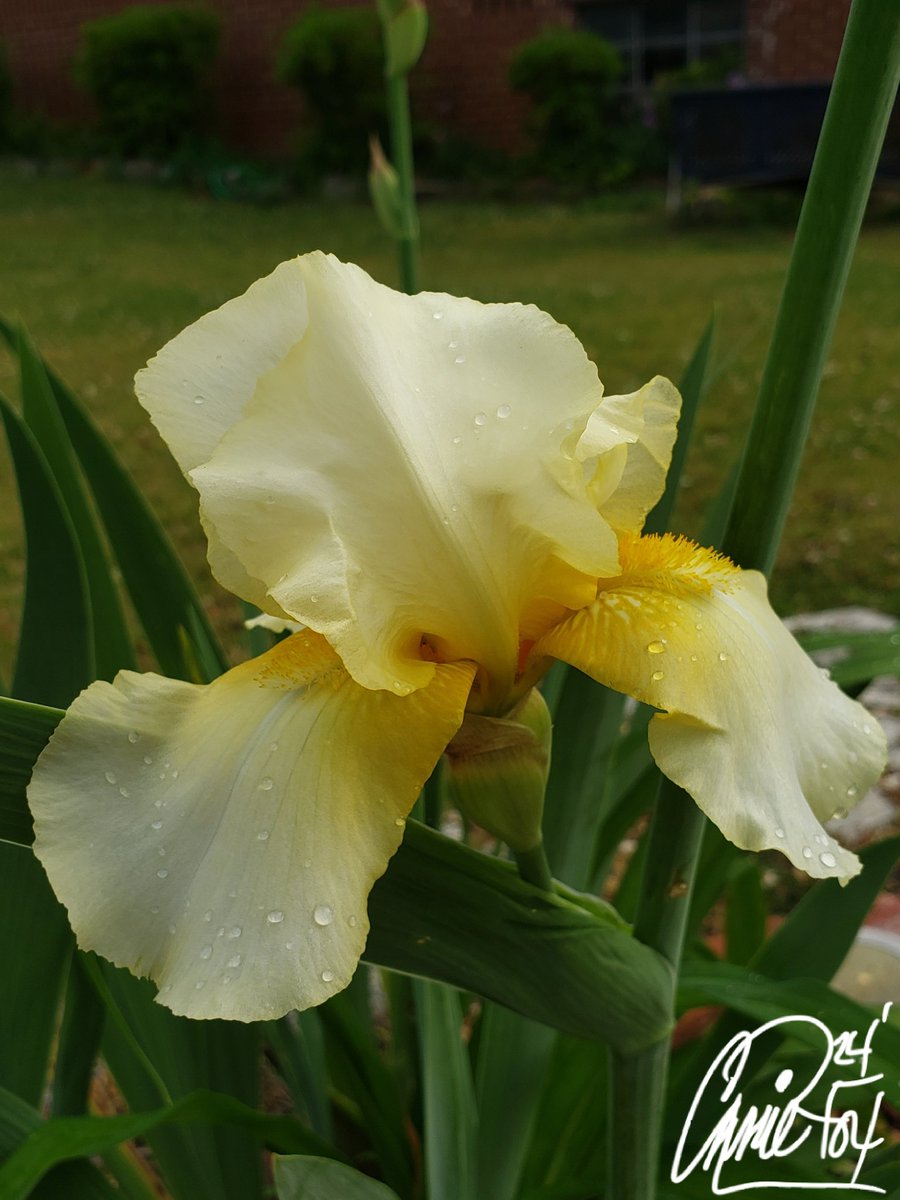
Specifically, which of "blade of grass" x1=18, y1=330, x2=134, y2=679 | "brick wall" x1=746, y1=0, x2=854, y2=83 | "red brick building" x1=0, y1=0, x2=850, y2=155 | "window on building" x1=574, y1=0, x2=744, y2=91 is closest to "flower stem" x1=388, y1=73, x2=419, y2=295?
"blade of grass" x1=18, y1=330, x2=134, y2=679

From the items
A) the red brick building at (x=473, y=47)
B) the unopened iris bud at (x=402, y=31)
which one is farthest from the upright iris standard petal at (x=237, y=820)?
the red brick building at (x=473, y=47)

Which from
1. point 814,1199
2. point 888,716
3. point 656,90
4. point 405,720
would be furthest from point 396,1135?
point 656,90

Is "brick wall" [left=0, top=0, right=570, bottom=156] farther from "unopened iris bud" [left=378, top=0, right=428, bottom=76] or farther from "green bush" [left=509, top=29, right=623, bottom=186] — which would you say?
"unopened iris bud" [left=378, top=0, right=428, bottom=76]

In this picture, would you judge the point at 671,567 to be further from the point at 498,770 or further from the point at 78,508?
the point at 78,508

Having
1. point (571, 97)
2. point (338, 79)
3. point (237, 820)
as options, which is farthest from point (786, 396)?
point (338, 79)

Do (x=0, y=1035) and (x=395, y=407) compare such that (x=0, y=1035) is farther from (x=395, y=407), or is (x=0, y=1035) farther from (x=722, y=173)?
(x=722, y=173)

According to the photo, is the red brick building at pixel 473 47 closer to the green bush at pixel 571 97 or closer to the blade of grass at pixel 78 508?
the green bush at pixel 571 97
